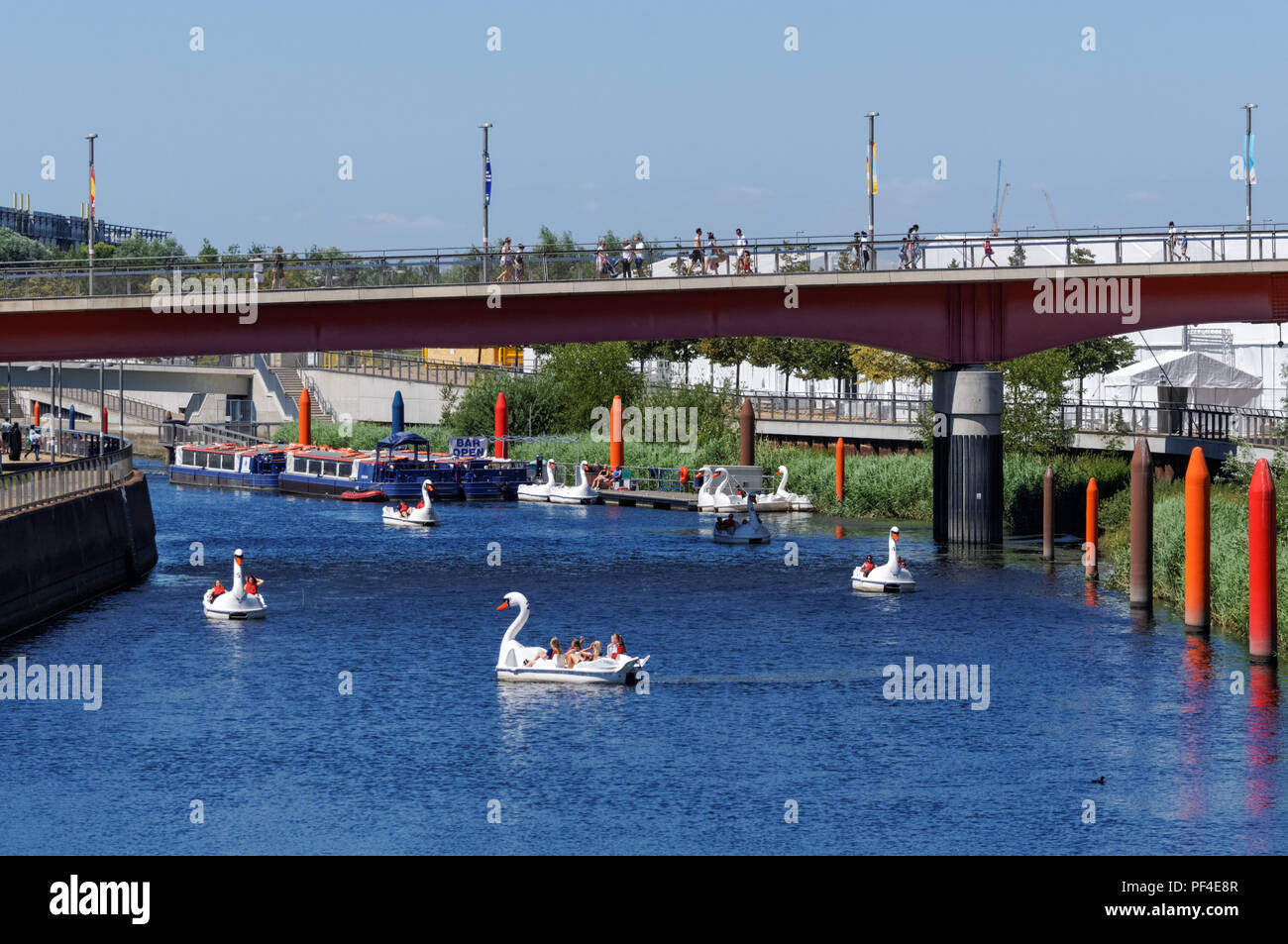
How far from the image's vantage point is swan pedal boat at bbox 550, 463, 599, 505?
311ft

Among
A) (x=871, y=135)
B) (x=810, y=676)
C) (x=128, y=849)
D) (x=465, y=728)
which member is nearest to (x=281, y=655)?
(x=465, y=728)

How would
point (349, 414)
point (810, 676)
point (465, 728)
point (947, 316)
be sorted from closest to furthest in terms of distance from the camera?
point (465, 728) → point (810, 676) → point (947, 316) → point (349, 414)

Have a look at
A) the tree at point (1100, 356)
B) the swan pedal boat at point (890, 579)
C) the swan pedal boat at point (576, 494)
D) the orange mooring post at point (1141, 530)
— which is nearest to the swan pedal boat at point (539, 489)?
the swan pedal boat at point (576, 494)

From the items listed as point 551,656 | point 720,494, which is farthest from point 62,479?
point 720,494

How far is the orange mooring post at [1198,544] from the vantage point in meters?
46.8

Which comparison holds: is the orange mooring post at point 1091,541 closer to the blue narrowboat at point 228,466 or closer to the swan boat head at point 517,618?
the swan boat head at point 517,618

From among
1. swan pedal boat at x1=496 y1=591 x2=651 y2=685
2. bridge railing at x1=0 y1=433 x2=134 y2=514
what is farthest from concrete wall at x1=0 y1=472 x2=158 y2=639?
swan pedal boat at x1=496 y1=591 x2=651 y2=685

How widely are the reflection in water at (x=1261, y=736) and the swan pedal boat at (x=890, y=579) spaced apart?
1586 cm

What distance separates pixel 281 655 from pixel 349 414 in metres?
86.8

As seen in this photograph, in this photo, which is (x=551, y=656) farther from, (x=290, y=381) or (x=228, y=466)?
(x=290, y=381)

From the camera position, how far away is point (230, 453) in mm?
113688

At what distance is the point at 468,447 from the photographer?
361 feet
